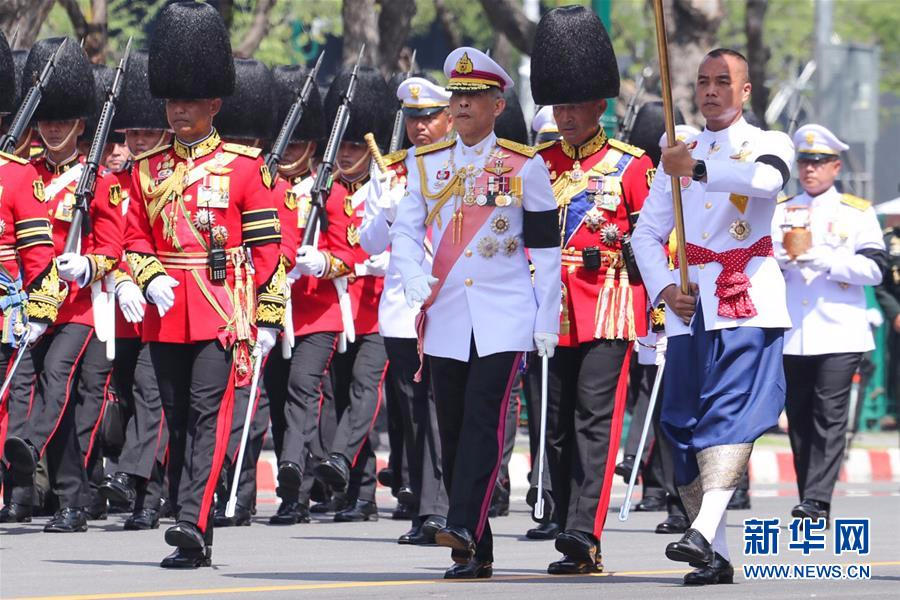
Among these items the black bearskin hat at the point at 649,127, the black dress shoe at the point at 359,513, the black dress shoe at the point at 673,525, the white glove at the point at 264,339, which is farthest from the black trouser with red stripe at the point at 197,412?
the black bearskin hat at the point at 649,127

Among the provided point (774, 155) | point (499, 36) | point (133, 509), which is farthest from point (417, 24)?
point (774, 155)

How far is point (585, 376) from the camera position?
934cm

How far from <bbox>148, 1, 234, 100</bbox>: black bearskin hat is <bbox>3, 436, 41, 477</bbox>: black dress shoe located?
2360 millimetres

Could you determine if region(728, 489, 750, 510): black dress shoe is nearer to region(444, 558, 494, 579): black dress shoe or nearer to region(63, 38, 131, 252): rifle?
region(63, 38, 131, 252): rifle

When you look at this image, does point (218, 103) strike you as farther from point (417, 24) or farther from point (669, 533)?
point (417, 24)

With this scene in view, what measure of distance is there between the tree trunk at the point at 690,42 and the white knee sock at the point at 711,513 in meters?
10.4

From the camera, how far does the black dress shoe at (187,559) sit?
925cm

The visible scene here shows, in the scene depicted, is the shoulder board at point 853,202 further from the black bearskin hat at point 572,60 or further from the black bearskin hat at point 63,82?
the black bearskin hat at point 63,82

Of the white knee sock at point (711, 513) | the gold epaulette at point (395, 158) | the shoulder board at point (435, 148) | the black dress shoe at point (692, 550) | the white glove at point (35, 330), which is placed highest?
the shoulder board at point (435, 148)

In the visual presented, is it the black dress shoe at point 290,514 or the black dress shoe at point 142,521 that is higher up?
the black dress shoe at point 142,521

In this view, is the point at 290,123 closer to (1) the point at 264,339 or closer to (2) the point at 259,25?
(1) the point at 264,339

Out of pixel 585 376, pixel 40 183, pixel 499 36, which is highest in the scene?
pixel 499 36

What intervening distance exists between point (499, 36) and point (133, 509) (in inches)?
591

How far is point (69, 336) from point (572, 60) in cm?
329
